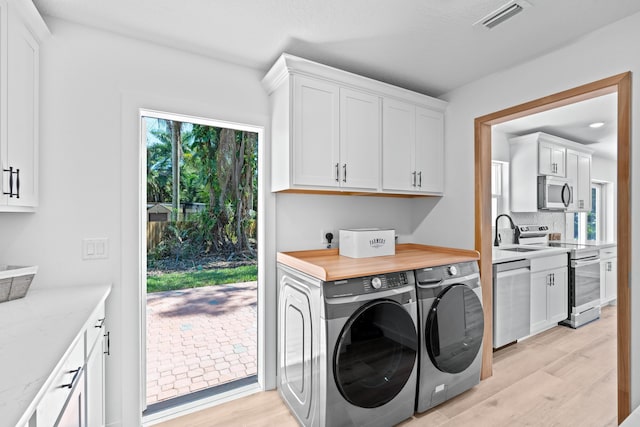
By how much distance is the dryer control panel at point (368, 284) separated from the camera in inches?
65.3

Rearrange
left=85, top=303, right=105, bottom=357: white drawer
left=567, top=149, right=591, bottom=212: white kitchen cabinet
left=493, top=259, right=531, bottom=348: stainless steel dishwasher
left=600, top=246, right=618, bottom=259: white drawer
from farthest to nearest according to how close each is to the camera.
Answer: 1. left=567, top=149, right=591, bottom=212: white kitchen cabinet
2. left=600, top=246, right=618, bottom=259: white drawer
3. left=493, top=259, right=531, bottom=348: stainless steel dishwasher
4. left=85, top=303, right=105, bottom=357: white drawer

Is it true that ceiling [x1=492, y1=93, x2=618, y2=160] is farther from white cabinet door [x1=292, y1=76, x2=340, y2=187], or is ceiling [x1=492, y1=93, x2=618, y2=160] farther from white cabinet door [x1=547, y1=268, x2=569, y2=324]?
white cabinet door [x1=292, y1=76, x2=340, y2=187]

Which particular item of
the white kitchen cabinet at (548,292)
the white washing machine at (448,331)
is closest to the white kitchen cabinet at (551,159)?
the white kitchen cabinet at (548,292)

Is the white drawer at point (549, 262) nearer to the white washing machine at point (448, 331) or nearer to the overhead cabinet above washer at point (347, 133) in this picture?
the white washing machine at point (448, 331)

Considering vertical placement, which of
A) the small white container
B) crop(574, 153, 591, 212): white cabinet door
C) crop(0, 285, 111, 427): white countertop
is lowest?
crop(0, 285, 111, 427): white countertop

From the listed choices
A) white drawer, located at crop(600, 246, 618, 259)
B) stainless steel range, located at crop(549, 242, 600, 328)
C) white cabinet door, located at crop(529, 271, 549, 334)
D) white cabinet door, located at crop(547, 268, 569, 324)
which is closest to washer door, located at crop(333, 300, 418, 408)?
white cabinet door, located at crop(529, 271, 549, 334)

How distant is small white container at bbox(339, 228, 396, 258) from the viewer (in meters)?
2.27

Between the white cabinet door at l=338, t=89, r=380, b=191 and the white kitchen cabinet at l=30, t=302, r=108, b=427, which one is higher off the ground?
the white cabinet door at l=338, t=89, r=380, b=191

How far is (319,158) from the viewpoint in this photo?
2.07 meters

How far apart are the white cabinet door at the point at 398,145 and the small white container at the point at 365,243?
0.39m

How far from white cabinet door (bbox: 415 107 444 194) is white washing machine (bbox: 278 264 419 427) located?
1002mm

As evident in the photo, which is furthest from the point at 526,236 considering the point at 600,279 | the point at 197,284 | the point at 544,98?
the point at 197,284

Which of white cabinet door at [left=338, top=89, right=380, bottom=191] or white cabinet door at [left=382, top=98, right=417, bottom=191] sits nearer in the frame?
white cabinet door at [left=338, top=89, right=380, bottom=191]

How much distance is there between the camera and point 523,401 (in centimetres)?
211
